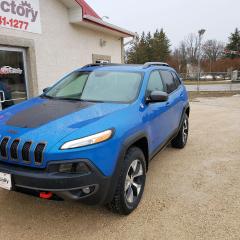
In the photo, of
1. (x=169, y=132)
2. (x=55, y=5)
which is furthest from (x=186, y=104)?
(x=55, y=5)

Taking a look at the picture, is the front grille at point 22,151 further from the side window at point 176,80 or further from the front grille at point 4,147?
the side window at point 176,80

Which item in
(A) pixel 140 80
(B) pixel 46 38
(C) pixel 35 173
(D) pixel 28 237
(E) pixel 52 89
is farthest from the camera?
(B) pixel 46 38

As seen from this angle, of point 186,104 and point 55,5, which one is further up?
point 55,5

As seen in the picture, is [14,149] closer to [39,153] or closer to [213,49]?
[39,153]

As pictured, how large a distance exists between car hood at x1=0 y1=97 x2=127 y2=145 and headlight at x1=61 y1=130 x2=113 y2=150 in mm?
112

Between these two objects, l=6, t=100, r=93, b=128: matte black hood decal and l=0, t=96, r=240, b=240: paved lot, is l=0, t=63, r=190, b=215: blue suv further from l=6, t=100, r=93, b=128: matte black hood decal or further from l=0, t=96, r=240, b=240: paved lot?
l=0, t=96, r=240, b=240: paved lot

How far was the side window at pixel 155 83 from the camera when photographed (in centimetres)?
423

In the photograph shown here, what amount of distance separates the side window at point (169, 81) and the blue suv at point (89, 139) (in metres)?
0.72

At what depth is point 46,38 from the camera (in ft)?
27.3

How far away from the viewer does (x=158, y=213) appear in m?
3.48

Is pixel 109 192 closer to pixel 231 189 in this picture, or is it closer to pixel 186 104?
pixel 231 189

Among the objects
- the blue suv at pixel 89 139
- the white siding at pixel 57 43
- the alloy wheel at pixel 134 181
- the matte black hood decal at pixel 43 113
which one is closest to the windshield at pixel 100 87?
the blue suv at pixel 89 139

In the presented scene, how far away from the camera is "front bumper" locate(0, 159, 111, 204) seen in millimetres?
2703

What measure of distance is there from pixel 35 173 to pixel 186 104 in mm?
4104
